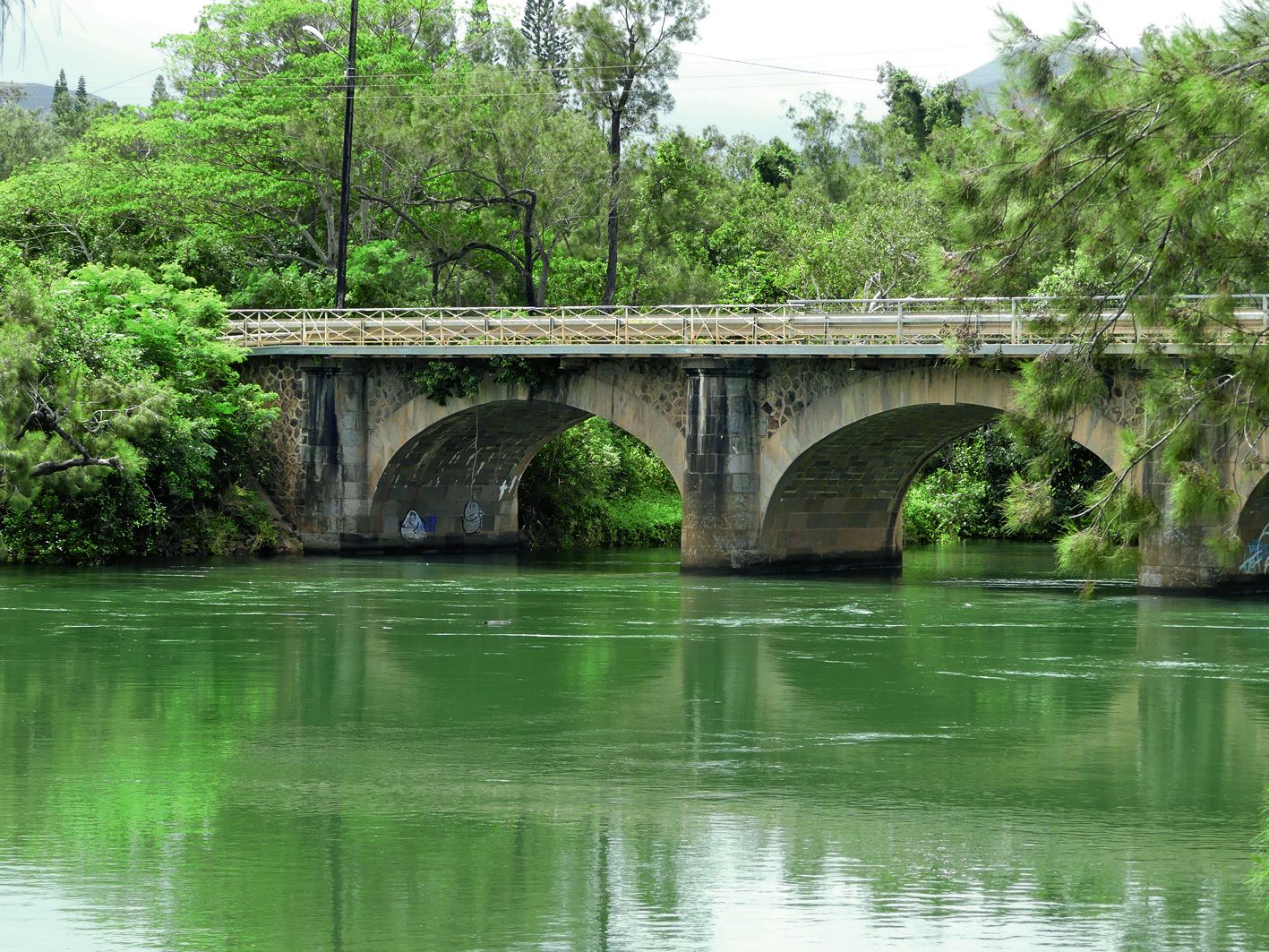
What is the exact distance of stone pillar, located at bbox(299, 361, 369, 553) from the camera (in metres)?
46.3

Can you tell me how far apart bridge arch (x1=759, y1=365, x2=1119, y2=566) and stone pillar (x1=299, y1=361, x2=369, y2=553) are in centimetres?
1136

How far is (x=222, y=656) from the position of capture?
86.8 feet

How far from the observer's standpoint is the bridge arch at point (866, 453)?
36.6 meters

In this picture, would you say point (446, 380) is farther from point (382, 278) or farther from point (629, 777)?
point (629, 777)

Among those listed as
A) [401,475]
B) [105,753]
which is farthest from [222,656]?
[401,475]

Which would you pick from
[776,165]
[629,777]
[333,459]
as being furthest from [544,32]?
[629,777]

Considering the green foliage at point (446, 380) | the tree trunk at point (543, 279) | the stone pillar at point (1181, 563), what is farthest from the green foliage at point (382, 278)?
the stone pillar at point (1181, 563)

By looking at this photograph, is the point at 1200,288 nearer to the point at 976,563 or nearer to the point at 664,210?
the point at 976,563

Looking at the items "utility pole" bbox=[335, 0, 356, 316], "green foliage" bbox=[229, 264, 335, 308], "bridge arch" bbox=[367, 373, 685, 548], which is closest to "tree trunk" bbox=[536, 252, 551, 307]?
"green foliage" bbox=[229, 264, 335, 308]

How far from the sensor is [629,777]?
1792 centimetres

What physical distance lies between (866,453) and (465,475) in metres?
12.5

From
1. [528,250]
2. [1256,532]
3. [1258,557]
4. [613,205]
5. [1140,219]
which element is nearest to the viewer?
[1140,219]

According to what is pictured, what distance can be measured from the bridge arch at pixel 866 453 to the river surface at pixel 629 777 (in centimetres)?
527

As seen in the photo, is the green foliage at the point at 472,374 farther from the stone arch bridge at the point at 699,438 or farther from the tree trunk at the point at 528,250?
the tree trunk at the point at 528,250
